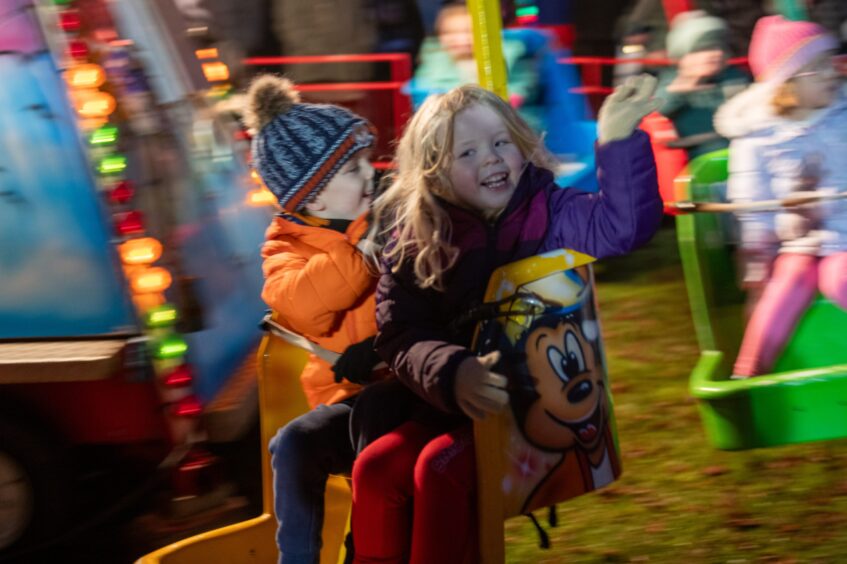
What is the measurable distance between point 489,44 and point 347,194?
54cm

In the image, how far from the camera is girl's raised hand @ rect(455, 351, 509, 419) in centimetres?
232

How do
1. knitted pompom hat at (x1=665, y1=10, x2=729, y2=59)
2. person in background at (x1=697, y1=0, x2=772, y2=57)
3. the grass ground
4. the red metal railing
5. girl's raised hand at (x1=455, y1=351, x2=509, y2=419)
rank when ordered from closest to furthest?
girl's raised hand at (x1=455, y1=351, x2=509, y2=419)
the grass ground
knitted pompom hat at (x1=665, y1=10, x2=729, y2=59)
the red metal railing
person in background at (x1=697, y1=0, x2=772, y2=57)

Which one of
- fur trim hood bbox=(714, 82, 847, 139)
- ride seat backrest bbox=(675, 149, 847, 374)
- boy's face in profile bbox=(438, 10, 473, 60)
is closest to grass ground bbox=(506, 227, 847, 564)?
ride seat backrest bbox=(675, 149, 847, 374)

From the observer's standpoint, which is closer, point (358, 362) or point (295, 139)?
point (358, 362)

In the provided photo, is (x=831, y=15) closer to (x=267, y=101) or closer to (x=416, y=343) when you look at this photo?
(x=267, y=101)

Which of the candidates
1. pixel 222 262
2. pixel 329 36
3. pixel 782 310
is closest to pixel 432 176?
pixel 782 310

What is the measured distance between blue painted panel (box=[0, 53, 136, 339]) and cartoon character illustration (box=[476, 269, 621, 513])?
1675 millimetres

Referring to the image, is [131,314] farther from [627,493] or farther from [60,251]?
[627,493]

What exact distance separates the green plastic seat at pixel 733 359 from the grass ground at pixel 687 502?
0.68 feet

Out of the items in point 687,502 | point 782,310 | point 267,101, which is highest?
point 267,101

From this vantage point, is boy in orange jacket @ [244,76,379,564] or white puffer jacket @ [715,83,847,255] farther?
white puffer jacket @ [715,83,847,255]

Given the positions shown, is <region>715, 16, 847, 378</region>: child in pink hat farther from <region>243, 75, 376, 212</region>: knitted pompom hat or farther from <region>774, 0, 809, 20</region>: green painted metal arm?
<region>243, 75, 376, 212</region>: knitted pompom hat

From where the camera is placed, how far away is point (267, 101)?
3.02 meters

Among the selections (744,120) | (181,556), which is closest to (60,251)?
(181,556)
